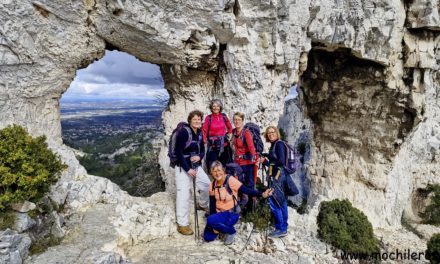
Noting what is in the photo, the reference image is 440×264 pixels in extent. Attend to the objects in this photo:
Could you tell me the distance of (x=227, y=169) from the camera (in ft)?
17.1

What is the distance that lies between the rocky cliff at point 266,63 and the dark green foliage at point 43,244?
127 cm

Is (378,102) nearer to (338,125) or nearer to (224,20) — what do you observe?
(338,125)

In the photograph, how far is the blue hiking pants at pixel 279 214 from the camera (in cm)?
520

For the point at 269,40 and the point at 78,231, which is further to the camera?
the point at 269,40

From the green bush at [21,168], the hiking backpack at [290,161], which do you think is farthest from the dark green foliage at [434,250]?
the green bush at [21,168]

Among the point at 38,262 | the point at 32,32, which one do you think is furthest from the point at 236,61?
the point at 38,262

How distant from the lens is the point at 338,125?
516 inches

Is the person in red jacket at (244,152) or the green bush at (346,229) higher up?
the person in red jacket at (244,152)

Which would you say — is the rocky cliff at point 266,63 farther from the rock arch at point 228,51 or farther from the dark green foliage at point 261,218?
the dark green foliage at point 261,218

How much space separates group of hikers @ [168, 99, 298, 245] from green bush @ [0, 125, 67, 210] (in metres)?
2.27

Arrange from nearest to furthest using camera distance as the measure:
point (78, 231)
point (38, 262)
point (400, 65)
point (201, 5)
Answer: point (38, 262) < point (78, 231) < point (201, 5) < point (400, 65)

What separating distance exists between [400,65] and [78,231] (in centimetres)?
1301

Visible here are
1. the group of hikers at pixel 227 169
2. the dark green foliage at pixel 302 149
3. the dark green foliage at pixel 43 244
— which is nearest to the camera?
the dark green foliage at pixel 43 244

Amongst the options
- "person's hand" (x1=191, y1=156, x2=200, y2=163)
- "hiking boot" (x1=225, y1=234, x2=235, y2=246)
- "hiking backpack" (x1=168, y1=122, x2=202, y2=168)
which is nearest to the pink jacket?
"hiking backpack" (x1=168, y1=122, x2=202, y2=168)
